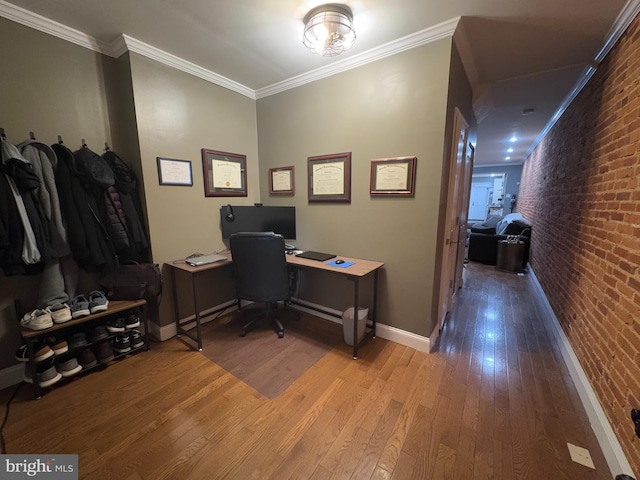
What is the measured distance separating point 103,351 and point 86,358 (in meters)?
0.10

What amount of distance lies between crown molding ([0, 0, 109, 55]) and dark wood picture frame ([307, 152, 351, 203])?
1888 mm

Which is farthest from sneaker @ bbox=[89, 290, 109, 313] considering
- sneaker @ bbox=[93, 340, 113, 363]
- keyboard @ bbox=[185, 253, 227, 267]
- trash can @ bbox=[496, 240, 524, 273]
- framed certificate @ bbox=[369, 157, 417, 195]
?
trash can @ bbox=[496, 240, 524, 273]

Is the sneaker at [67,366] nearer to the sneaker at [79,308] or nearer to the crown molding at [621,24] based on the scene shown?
the sneaker at [79,308]

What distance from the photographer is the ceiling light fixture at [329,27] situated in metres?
1.63

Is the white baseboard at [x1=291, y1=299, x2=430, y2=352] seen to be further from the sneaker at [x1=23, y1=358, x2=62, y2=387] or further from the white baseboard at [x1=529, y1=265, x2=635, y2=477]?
the sneaker at [x1=23, y1=358, x2=62, y2=387]

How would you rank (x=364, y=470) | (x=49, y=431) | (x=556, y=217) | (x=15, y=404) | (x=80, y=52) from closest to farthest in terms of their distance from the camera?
(x=364, y=470) < (x=49, y=431) < (x=15, y=404) < (x=80, y=52) < (x=556, y=217)

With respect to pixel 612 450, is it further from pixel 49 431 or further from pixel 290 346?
pixel 49 431

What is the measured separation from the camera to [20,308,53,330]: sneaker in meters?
1.59

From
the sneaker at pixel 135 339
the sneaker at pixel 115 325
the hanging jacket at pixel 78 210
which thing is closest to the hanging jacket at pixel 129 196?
the hanging jacket at pixel 78 210

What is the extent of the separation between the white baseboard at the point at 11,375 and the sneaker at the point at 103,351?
46 cm

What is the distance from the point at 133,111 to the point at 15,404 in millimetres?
2160

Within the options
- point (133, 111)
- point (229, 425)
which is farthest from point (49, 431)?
point (133, 111)

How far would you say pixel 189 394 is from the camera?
172 cm

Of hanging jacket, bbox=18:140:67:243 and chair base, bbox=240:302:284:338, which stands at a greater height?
hanging jacket, bbox=18:140:67:243
